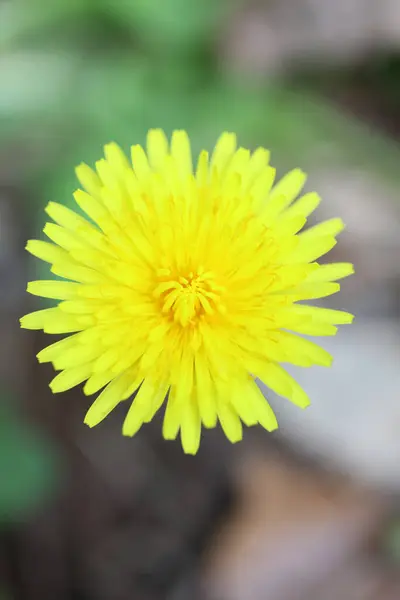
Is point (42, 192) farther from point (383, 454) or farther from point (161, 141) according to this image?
point (383, 454)

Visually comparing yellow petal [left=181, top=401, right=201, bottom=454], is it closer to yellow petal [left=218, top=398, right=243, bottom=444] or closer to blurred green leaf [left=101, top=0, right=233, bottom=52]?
yellow petal [left=218, top=398, right=243, bottom=444]

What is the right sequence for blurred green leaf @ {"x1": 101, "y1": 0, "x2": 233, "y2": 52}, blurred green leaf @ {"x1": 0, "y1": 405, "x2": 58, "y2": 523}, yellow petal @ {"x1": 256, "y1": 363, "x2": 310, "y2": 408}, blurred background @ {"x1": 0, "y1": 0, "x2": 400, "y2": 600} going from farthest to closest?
blurred green leaf @ {"x1": 101, "y1": 0, "x2": 233, "y2": 52}, blurred background @ {"x1": 0, "y1": 0, "x2": 400, "y2": 600}, blurred green leaf @ {"x1": 0, "y1": 405, "x2": 58, "y2": 523}, yellow petal @ {"x1": 256, "y1": 363, "x2": 310, "y2": 408}

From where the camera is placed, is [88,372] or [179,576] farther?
[179,576]

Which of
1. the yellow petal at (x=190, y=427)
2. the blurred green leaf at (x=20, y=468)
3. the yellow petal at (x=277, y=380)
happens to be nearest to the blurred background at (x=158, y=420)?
the blurred green leaf at (x=20, y=468)

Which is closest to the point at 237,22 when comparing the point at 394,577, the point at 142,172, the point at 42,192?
the point at 42,192

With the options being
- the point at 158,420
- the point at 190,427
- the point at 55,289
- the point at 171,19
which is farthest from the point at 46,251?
the point at 171,19

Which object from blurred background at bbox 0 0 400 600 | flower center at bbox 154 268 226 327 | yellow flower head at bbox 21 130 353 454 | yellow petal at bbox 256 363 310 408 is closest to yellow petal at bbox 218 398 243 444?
yellow flower head at bbox 21 130 353 454

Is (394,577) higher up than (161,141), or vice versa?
(161,141)
